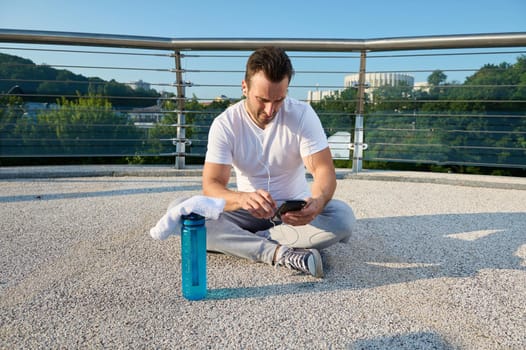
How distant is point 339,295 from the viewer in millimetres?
1765

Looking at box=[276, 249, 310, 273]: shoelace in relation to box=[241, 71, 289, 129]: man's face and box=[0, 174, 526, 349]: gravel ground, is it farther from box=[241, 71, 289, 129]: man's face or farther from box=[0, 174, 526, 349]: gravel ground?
box=[241, 71, 289, 129]: man's face

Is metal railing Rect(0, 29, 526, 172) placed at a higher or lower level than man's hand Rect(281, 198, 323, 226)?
higher

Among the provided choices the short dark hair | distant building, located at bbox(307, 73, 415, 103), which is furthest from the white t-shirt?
distant building, located at bbox(307, 73, 415, 103)

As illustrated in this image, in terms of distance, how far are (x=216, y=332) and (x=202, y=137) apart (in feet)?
11.8

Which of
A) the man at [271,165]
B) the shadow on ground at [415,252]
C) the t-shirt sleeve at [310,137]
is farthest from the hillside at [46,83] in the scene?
the shadow on ground at [415,252]

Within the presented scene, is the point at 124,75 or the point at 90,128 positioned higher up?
the point at 124,75

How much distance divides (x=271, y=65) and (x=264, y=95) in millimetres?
136

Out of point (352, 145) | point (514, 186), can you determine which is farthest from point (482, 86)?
point (352, 145)

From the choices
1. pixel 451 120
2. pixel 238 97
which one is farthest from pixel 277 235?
pixel 451 120

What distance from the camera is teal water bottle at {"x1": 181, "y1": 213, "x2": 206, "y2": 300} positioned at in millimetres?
1681

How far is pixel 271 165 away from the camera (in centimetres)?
224

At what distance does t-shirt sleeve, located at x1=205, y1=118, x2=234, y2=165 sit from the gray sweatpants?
0.28m

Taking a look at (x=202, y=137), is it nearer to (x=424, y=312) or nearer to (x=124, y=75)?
(x=124, y=75)

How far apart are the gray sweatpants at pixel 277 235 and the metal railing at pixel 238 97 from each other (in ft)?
8.41
